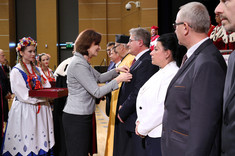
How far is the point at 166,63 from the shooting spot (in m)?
1.93

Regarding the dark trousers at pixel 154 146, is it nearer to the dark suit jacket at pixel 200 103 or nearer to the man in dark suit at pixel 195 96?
the man in dark suit at pixel 195 96

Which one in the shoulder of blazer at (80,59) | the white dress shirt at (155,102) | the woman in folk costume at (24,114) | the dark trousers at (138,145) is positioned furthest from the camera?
the woman in folk costume at (24,114)

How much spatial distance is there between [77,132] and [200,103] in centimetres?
153

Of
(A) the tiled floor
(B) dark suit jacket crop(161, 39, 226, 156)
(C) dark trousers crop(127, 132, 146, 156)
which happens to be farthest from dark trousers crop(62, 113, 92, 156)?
(A) the tiled floor

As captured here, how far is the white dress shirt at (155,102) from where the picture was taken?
1859mm

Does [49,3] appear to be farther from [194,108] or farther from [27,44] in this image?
[194,108]

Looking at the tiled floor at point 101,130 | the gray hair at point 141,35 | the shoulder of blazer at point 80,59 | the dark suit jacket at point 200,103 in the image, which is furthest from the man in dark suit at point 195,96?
the tiled floor at point 101,130

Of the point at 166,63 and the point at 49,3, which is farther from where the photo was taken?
the point at 49,3

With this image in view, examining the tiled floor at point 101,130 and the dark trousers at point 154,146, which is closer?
the dark trousers at point 154,146

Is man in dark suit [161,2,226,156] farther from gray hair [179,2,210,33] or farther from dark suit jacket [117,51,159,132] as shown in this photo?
dark suit jacket [117,51,159,132]

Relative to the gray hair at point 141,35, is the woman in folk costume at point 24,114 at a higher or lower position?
lower

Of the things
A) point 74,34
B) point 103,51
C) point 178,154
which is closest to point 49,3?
point 74,34

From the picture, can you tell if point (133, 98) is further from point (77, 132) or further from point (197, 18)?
point (197, 18)

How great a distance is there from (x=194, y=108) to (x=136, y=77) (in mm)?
1168
